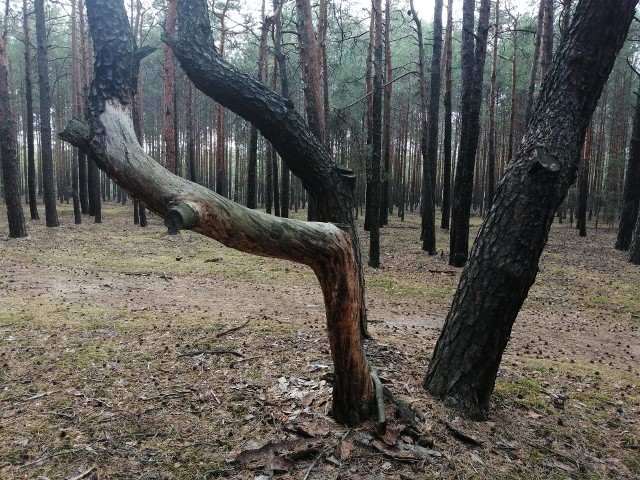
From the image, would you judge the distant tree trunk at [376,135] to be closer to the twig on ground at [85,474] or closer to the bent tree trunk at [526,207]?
the bent tree trunk at [526,207]

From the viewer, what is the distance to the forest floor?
281cm

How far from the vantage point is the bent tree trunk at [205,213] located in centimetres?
186

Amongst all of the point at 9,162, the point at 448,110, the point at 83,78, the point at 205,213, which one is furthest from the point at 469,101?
the point at 83,78

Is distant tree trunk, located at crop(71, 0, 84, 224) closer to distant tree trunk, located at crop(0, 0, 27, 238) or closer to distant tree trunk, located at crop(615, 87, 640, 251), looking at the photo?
distant tree trunk, located at crop(0, 0, 27, 238)

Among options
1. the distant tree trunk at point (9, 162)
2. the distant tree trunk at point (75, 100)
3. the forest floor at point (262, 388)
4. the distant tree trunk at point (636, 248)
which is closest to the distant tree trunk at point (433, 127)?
the forest floor at point (262, 388)

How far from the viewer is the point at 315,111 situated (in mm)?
6059

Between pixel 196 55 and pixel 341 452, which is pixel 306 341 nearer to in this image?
pixel 341 452

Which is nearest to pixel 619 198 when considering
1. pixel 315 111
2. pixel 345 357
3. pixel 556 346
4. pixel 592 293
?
pixel 592 293

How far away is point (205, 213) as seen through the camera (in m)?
1.85

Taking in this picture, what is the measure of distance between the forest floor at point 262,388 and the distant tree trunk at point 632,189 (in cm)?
755

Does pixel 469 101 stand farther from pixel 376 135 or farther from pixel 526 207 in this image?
pixel 526 207

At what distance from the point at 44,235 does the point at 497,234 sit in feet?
48.5

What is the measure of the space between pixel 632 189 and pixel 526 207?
14301mm

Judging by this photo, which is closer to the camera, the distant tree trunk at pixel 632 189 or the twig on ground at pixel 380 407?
the twig on ground at pixel 380 407
